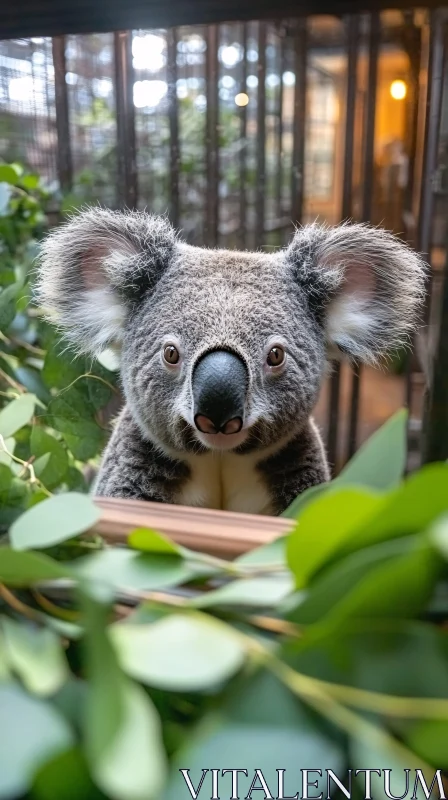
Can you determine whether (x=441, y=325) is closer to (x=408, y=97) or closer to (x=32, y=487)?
(x=408, y=97)

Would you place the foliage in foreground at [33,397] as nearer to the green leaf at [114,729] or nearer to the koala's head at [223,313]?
the koala's head at [223,313]

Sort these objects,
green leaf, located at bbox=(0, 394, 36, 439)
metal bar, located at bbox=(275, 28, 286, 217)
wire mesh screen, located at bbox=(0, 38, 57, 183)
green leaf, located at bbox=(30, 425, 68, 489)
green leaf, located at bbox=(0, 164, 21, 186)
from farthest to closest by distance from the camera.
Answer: metal bar, located at bbox=(275, 28, 286, 217) → green leaf, located at bbox=(0, 164, 21, 186) → wire mesh screen, located at bbox=(0, 38, 57, 183) → green leaf, located at bbox=(30, 425, 68, 489) → green leaf, located at bbox=(0, 394, 36, 439)

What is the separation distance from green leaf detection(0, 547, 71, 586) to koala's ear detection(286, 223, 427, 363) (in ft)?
2.33

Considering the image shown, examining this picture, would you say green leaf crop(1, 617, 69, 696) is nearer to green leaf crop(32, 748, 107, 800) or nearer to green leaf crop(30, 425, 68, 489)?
green leaf crop(32, 748, 107, 800)

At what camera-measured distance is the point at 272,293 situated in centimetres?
96

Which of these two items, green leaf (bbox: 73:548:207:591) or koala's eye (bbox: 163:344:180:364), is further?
koala's eye (bbox: 163:344:180:364)

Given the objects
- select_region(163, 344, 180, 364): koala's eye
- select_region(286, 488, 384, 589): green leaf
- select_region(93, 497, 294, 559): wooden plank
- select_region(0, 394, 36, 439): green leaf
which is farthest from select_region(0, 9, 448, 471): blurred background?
select_region(286, 488, 384, 589): green leaf

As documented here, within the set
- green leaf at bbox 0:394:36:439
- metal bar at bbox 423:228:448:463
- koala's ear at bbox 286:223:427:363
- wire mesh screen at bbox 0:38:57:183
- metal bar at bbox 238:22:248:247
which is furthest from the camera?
metal bar at bbox 238:22:248:247

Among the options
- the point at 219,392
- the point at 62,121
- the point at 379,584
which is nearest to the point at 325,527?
the point at 379,584

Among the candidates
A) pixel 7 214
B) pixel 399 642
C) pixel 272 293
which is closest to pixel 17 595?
pixel 399 642

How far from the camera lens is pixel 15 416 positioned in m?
0.77

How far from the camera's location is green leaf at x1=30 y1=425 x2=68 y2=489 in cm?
86

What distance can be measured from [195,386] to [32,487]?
0.23 m

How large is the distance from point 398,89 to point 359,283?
45.9 inches
